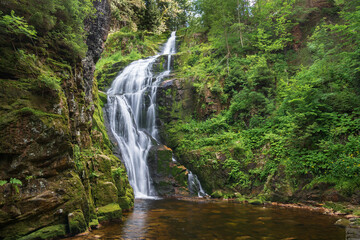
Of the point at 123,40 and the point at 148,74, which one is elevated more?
the point at 123,40

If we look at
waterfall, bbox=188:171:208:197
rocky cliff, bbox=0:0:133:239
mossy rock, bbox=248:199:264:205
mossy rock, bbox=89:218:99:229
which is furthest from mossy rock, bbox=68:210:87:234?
waterfall, bbox=188:171:208:197

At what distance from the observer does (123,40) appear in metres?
27.1

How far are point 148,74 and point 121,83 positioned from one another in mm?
2540

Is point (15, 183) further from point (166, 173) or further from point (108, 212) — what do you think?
point (166, 173)

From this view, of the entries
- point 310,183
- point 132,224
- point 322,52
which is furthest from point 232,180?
point 322,52

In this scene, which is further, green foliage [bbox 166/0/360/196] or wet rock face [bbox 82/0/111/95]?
green foliage [bbox 166/0/360/196]

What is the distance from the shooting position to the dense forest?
4.77 m

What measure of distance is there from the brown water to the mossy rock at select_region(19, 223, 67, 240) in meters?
0.49

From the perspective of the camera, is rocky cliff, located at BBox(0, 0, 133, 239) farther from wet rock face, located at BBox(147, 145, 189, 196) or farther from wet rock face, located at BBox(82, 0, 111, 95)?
wet rock face, located at BBox(147, 145, 189, 196)

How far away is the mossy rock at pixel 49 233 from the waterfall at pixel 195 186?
866 centimetres

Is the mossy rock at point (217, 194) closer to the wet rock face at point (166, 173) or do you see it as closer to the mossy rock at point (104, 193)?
the wet rock face at point (166, 173)

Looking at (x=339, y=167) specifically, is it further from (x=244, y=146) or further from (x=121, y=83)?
(x=121, y=83)

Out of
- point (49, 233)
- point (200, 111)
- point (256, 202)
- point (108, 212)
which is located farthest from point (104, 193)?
point (200, 111)

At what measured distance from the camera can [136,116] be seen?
16.7 metres
